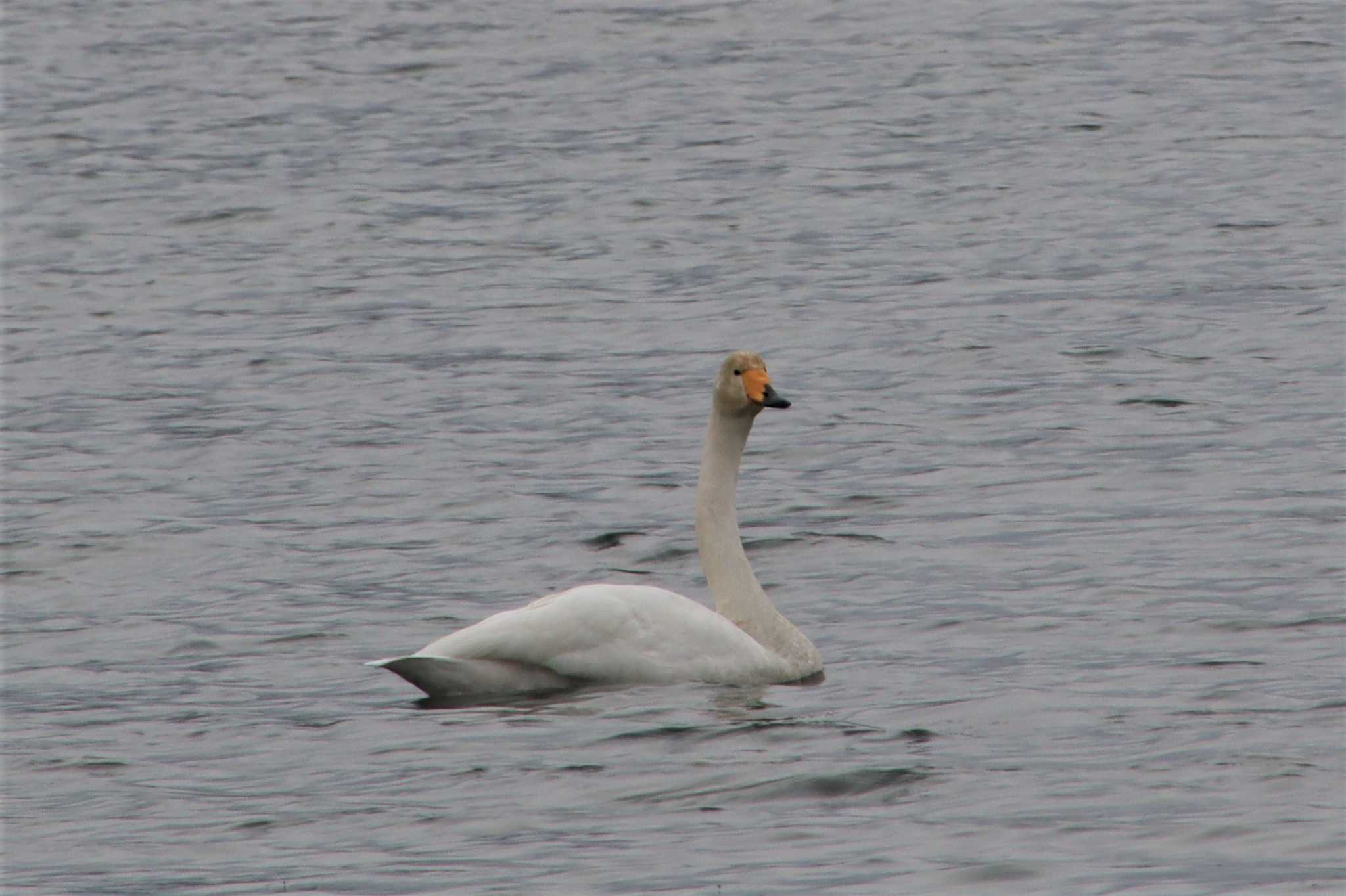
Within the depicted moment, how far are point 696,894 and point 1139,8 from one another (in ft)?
98.6

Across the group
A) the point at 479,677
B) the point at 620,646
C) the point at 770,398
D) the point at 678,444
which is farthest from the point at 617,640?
the point at 678,444

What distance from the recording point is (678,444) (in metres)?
Answer: 17.2

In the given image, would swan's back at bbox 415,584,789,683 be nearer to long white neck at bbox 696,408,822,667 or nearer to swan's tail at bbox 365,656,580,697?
swan's tail at bbox 365,656,580,697

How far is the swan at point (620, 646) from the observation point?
36.4 ft

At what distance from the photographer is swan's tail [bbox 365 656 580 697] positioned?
1097cm

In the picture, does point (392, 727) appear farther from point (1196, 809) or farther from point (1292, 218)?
point (1292, 218)

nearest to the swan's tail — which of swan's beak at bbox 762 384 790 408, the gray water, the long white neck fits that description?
the gray water

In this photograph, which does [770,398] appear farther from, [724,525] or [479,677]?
[479,677]

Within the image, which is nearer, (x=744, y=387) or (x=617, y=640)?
(x=617, y=640)

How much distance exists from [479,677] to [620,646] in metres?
0.63

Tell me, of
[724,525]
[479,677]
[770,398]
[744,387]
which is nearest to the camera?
[479,677]

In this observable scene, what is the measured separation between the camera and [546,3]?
125 ft

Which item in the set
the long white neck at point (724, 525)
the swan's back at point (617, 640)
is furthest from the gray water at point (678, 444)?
the long white neck at point (724, 525)

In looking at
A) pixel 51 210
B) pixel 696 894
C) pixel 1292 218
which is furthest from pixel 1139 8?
pixel 696 894
